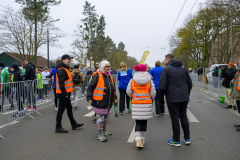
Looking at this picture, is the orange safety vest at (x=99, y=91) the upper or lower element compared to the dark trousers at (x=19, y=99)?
upper

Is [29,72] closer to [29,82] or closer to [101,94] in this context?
[29,82]

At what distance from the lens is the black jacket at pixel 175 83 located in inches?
176

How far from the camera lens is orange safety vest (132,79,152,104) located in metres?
4.41

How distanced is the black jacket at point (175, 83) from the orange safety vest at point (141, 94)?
12.3 inches

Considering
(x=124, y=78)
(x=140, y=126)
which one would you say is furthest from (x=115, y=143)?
(x=124, y=78)

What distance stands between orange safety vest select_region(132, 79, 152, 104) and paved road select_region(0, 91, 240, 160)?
991mm

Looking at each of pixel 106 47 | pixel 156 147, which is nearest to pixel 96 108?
pixel 156 147

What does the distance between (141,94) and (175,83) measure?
2.45 ft

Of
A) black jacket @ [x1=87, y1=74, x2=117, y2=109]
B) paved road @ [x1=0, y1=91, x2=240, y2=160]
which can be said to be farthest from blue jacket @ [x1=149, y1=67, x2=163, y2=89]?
black jacket @ [x1=87, y1=74, x2=117, y2=109]

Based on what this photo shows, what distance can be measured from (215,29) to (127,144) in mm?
35711

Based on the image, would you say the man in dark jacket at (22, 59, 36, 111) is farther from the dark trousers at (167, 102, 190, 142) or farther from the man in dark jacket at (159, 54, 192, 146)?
the dark trousers at (167, 102, 190, 142)

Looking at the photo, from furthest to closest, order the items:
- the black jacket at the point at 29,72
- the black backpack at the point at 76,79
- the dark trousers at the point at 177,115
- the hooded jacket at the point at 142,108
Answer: the black backpack at the point at 76,79, the black jacket at the point at 29,72, the dark trousers at the point at 177,115, the hooded jacket at the point at 142,108

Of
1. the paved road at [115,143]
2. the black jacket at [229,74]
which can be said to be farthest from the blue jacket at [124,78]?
the black jacket at [229,74]

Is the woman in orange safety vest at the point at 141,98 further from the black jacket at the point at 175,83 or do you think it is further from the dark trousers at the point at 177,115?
the dark trousers at the point at 177,115
